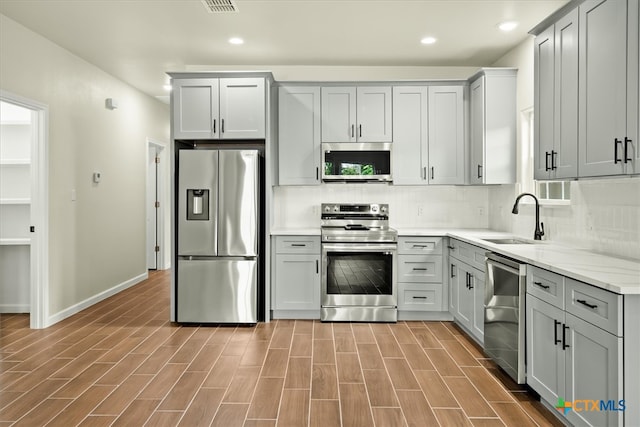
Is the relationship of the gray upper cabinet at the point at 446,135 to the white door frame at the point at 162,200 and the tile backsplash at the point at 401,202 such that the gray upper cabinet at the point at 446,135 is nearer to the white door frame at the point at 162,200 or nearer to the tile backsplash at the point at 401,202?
the tile backsplash at the point at 401,202

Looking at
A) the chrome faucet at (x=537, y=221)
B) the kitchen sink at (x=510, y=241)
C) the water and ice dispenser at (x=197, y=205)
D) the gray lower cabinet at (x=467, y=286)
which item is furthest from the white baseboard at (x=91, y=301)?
the chrome faucet at (x=537, y=221)

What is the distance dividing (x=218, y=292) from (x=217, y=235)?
56cm

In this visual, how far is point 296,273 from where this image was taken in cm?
460

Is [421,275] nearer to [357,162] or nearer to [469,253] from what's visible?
[469,253]

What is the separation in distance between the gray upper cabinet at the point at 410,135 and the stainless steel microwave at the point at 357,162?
120 mm

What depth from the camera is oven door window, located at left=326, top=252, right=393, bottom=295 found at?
450cm

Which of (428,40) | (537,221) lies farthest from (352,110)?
(537,221)

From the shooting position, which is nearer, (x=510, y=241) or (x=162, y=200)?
(x=510, y=241)

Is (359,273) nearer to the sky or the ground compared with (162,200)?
nearer to the ground

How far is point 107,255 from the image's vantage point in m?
5.62

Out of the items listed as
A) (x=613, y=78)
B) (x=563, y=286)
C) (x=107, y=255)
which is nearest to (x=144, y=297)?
(x=107, y=255)

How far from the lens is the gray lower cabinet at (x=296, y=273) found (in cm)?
458

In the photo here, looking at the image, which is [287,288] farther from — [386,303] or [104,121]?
[104,121]

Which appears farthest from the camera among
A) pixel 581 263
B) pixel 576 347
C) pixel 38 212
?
pixel 38 212
